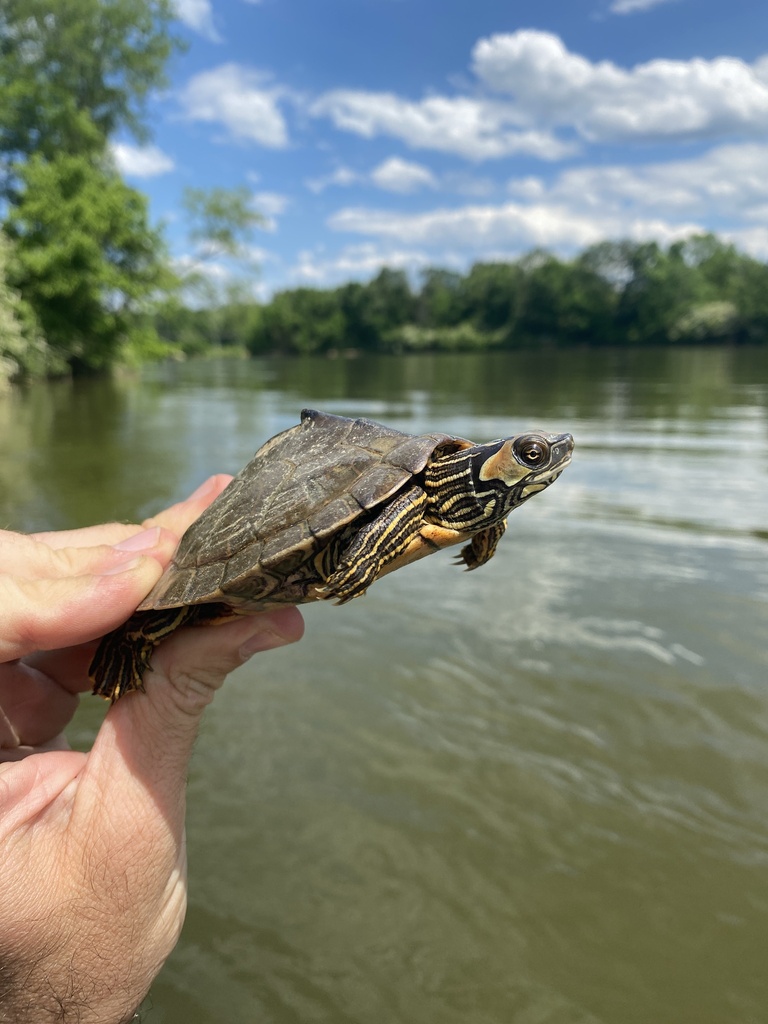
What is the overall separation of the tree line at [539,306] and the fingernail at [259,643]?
7153 centimetres

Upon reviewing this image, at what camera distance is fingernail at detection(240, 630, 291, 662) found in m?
2.37

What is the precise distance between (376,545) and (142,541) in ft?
3.66

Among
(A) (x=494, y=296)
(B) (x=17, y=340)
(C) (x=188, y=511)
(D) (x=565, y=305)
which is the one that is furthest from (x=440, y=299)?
(C) (x=188, y=511)

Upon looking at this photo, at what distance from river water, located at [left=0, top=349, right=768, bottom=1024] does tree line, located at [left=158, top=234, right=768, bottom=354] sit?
2718 inches

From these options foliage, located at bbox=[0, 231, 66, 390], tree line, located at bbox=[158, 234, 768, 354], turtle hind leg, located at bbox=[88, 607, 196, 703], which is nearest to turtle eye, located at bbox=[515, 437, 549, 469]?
turtle hind leg, located at bbox=[88, 607, 196, 703]

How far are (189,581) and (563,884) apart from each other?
2319mm

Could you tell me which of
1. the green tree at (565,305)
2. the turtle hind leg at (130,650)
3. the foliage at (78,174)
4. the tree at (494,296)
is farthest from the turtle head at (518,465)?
the tree at (494,296)

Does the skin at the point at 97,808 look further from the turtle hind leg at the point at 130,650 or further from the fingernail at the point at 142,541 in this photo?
the fingernail at the point at 142,541

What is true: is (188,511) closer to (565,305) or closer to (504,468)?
(504,468)

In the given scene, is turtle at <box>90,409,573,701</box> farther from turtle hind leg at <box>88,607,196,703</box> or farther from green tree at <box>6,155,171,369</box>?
green tree at <box>6,155,171,369</box>

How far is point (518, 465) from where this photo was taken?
2.58 meters

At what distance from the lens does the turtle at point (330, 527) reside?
2.52 meters

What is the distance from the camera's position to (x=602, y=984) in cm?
268

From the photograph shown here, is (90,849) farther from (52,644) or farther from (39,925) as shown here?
(52,644)
